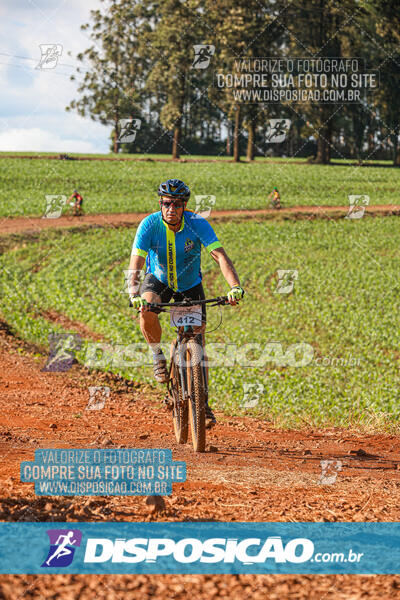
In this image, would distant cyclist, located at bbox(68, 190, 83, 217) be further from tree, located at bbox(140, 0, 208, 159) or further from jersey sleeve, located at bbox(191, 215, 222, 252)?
jersey sleeve, located at bbox(191, 215, 222, 252)

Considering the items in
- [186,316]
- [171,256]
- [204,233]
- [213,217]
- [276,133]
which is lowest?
[186,316]

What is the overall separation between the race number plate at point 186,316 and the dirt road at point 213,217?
1016 inches

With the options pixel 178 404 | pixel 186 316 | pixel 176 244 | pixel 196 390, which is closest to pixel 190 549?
pixel 196 390

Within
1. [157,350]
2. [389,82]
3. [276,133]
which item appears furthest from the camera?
[389,82]

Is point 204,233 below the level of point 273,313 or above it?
above

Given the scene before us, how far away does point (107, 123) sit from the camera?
6631cm

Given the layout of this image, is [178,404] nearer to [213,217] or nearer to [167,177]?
[213,217]

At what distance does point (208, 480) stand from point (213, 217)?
107 feet

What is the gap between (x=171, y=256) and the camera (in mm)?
6664

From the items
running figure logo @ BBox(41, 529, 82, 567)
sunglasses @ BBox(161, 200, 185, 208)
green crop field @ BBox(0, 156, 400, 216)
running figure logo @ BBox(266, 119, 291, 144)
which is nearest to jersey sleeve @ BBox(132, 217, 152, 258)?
sunglasses @ BBox(161, 200, 185, 208)

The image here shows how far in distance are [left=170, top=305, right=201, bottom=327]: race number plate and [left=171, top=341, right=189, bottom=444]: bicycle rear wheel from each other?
40 cm

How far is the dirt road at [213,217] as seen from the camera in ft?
108

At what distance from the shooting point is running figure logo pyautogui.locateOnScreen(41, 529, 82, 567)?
3.46 metres

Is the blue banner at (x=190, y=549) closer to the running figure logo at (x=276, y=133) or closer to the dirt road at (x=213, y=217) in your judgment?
the dirt road at (x=213, y=217)
